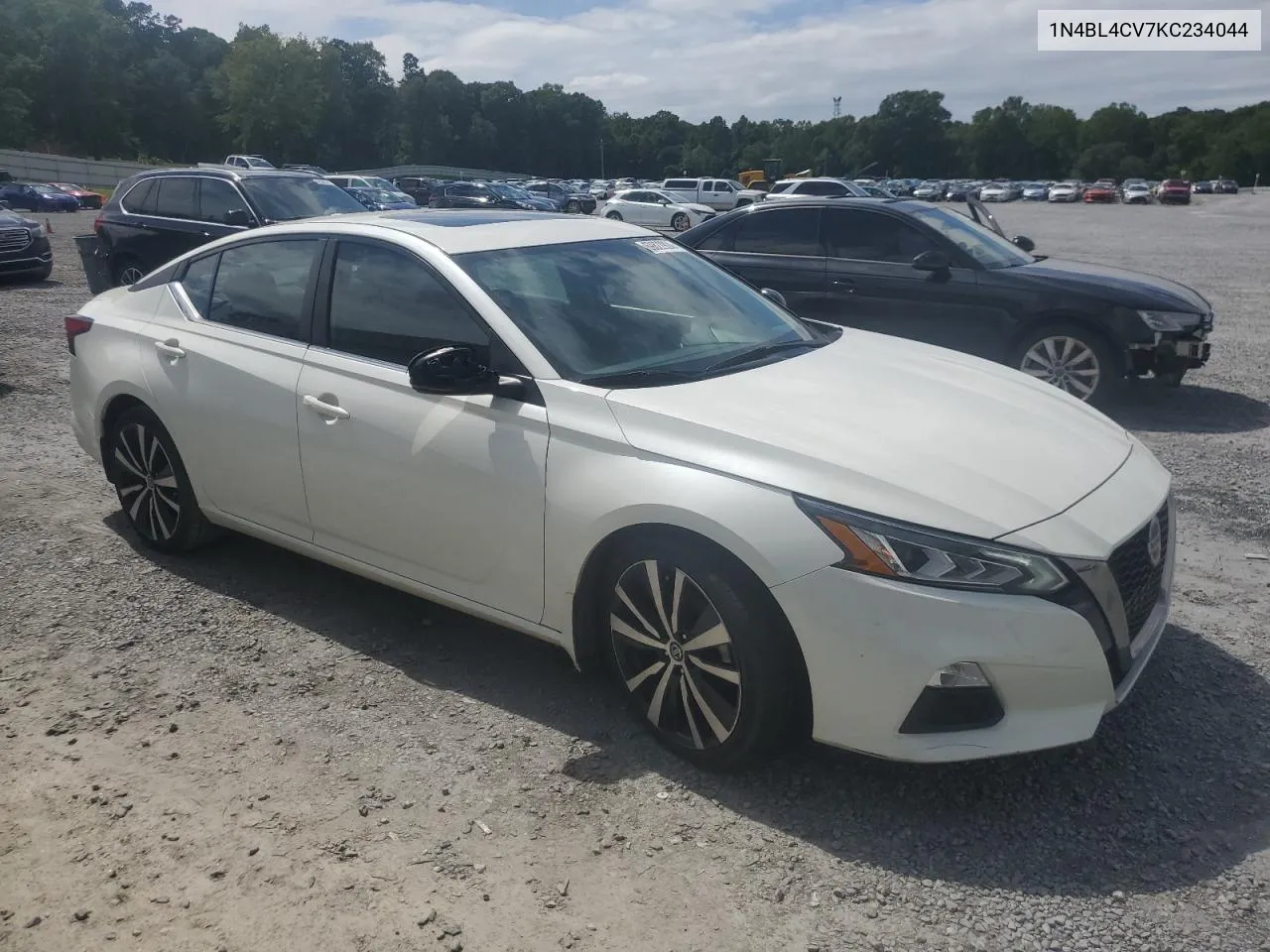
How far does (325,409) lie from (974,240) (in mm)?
6332

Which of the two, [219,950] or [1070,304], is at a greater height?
[1070,304]

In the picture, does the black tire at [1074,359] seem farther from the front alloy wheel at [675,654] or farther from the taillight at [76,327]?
the taillight at [76,327]

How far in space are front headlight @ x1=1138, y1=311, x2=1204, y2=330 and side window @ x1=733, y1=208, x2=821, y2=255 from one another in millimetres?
2603

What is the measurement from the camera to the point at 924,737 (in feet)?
9.55

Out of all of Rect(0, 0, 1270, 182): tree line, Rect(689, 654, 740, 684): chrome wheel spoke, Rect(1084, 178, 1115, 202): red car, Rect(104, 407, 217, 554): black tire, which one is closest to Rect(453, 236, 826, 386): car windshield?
Rect(689, 654, 740, 684): chrome wheel spoke

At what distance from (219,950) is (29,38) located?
108 m

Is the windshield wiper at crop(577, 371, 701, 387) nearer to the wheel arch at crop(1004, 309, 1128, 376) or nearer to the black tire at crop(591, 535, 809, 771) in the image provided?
the black tire at crop(591, 535, 809, 771)

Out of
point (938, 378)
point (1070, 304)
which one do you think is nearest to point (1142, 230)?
point (1070, 304)

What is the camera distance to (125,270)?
41.0ft

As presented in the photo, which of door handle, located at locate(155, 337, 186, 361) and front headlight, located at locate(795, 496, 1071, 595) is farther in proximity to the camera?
door handle, located at locate(155, 337, 186, 361)

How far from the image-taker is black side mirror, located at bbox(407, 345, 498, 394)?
357 cm

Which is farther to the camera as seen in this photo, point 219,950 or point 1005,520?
point 1005,520

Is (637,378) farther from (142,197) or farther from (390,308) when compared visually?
(142,197)

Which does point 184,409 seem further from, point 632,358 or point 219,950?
point 219,950
